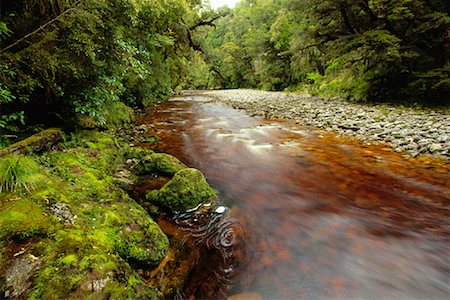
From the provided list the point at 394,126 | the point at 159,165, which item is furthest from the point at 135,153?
the point at 394,126

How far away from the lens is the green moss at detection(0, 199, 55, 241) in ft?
6.33

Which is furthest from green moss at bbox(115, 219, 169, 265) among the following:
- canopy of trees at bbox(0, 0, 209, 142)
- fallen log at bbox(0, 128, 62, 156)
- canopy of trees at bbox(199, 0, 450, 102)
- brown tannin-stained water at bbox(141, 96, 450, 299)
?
canopy of trees at bbox(199, 0, 450, 102)

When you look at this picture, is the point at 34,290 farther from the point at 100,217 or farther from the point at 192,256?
the point at 192,256

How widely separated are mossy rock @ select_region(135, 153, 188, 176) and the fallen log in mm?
1365

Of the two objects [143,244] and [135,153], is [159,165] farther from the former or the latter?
[143,244]

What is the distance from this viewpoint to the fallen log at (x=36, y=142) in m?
3.19

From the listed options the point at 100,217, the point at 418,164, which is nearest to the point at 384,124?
the point at 418,164

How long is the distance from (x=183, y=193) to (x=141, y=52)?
4.27 meters

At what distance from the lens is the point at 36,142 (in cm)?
362

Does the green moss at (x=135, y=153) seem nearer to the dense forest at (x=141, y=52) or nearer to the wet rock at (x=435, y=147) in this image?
the dense forest at (x=141, y=52)

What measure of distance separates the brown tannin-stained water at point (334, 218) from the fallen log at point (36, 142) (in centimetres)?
214

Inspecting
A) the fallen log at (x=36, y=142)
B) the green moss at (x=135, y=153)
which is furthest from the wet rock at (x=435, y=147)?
the fallen log at (x=36, y=142)

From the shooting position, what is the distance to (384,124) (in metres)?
6.54

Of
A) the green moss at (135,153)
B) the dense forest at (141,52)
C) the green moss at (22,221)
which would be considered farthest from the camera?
the green moss at (135,153)
